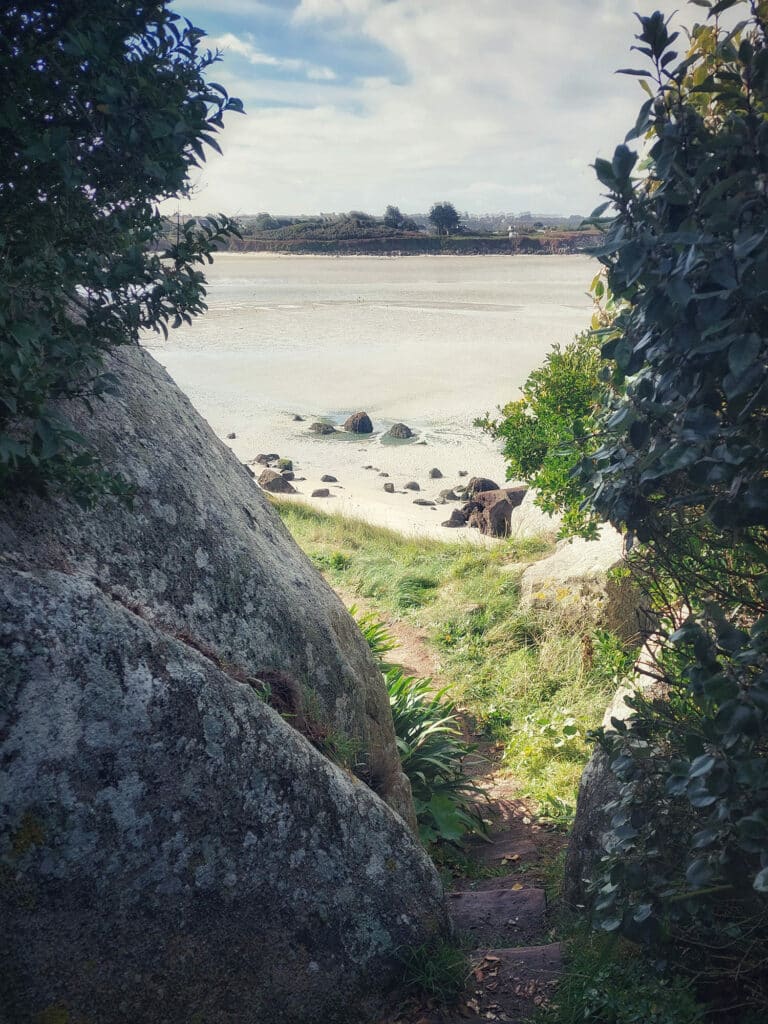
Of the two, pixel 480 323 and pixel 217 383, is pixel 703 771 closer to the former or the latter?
pixel 217 383

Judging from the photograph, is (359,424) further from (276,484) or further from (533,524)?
(533,524)

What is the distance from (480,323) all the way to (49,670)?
6813 cm

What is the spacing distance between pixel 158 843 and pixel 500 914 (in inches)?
107

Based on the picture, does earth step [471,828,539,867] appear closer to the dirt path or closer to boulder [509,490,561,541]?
the dirt path

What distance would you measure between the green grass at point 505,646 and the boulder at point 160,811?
11.3ft

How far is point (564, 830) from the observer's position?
6.34 metres

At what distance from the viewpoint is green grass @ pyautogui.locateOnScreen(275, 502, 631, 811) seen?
753cm

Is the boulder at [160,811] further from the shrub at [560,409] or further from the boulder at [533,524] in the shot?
the boulder at [533,524]

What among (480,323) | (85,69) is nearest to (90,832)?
(85,69)

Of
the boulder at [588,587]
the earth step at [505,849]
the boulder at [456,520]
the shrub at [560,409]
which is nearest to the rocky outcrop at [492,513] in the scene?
the boulder at [456,520]

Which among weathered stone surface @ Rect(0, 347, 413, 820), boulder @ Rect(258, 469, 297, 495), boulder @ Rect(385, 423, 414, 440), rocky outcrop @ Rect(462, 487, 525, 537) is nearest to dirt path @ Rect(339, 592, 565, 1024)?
weathered stone surface @ Rect(0, 347, 413, 820)

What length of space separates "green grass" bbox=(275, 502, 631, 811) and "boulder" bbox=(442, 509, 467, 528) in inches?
180

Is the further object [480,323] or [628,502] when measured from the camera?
[480,323]

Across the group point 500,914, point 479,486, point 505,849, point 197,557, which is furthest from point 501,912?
point 479,486
